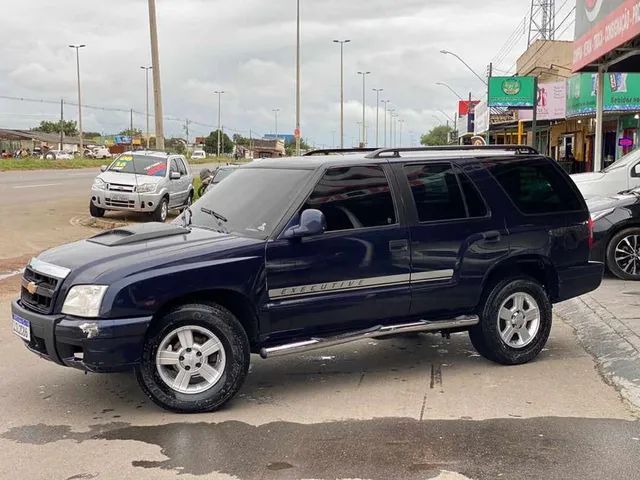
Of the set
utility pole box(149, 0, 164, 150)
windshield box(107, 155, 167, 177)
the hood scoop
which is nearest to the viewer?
the hood scoop

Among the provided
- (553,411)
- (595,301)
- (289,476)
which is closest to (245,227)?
(289,476)

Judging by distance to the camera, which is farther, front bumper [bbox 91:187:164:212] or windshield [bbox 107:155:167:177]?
windshield [bbox 107:155:167:177]

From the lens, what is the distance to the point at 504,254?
6.29 meters

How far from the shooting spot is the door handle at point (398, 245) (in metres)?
5.78

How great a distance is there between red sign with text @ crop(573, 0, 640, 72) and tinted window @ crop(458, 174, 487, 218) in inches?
286

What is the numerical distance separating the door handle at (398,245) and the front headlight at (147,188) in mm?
13206

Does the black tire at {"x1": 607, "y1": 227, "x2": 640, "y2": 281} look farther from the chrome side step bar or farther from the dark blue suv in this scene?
the chrome side step bar

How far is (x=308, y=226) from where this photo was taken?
5328 mm

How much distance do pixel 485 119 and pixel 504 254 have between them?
84.4ft

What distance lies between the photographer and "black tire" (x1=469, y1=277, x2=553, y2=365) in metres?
6.29

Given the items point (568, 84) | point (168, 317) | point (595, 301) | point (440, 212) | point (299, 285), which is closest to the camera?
point (168, 317)

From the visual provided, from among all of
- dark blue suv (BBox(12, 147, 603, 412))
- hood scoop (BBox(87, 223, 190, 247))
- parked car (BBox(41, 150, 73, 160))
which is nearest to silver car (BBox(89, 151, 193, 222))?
dark blue suv (BBox(12, 147, 603, 412))

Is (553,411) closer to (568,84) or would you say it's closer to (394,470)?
(394,470)

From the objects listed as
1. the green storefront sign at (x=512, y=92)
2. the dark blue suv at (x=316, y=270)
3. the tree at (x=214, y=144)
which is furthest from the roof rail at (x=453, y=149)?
the tree at (x=214, y=144)
